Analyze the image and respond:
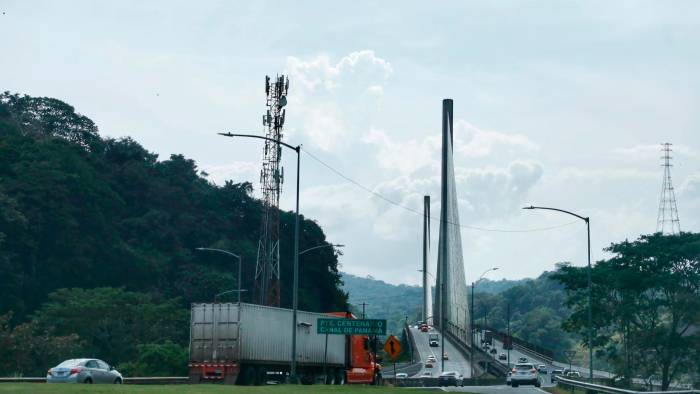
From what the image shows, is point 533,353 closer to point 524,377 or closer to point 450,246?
point 450,246

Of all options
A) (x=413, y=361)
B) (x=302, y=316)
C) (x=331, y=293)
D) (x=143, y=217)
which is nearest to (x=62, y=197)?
(x=143, y=217)

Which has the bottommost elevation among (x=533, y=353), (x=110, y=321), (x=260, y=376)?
(x=260, y=376)

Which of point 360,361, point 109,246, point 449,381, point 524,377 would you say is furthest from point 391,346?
point 109,246

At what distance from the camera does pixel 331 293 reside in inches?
4970

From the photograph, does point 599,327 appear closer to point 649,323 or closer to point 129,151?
point 649,323

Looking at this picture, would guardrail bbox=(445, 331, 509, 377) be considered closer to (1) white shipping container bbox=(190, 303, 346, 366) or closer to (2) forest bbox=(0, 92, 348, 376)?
(2) forest bbox=(0, 92, 348, 376)

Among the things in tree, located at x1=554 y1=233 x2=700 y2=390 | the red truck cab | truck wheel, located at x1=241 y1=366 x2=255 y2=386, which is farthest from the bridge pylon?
truck wheel, located at x1=241 y1=366 x2=255 y2=386

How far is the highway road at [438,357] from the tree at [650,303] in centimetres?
2417

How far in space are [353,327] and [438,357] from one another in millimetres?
91716

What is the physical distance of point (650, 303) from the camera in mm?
79562

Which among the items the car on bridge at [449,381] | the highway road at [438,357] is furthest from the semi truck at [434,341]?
the car on bridge at [449,381]

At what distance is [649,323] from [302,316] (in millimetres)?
36531

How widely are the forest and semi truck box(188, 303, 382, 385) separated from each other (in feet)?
52.1

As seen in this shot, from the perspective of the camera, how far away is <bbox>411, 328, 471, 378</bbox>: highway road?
116375mm
